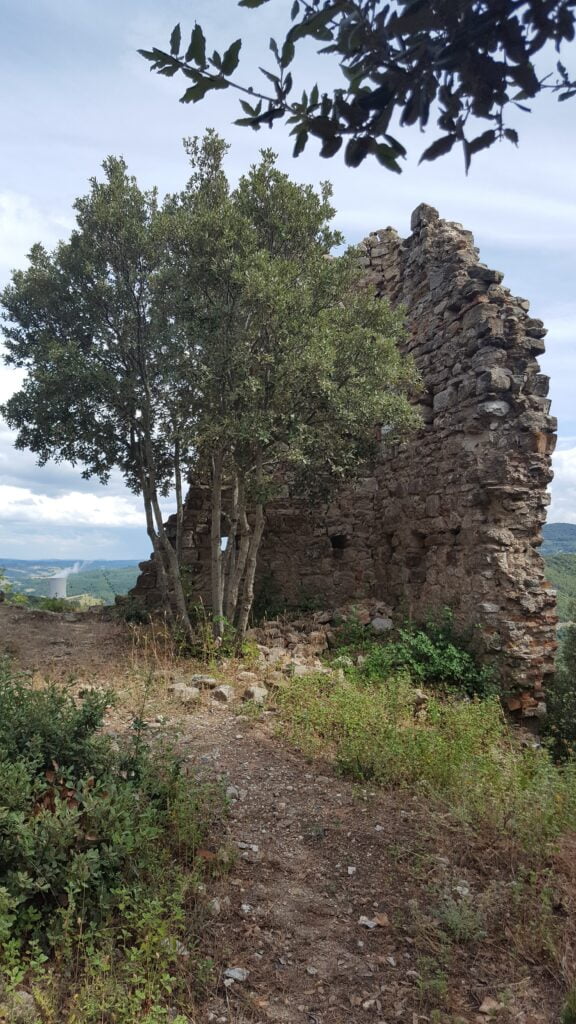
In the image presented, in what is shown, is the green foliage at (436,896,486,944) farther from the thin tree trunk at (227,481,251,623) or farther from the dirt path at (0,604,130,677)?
the thin tree trunk at (227,481,251,623)

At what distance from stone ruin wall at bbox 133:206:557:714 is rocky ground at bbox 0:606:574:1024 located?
3.62 m

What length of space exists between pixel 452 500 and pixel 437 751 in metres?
3.98

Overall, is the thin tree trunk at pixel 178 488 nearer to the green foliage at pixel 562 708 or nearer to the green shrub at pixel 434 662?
the green shrub at pixel 434 662

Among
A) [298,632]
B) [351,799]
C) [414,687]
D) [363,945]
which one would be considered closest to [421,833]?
[351,799]

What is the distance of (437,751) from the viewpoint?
15.5ft

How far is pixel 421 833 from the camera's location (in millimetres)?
3795

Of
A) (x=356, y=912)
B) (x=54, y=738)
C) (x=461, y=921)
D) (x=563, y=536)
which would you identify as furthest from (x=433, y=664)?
(x=563, y=536)

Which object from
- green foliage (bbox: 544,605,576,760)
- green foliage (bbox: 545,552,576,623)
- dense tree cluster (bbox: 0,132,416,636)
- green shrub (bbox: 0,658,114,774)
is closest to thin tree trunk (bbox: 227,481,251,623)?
dense tree cluster (bbox: 0,132,416,636)

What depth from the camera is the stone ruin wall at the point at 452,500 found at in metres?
7.34

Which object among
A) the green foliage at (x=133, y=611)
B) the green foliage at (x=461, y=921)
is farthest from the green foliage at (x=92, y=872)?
the green foliage at (x=133, y=611)

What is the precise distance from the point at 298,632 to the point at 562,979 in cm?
617

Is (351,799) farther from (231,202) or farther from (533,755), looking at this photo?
(231,202)

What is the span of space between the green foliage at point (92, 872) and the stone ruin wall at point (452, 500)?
485 centimetres

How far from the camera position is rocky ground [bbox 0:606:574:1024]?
8.68ft
